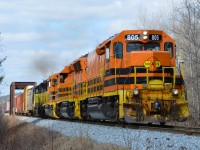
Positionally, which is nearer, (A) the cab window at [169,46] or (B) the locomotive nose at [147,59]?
(B) the locomotive nose at [147,59]

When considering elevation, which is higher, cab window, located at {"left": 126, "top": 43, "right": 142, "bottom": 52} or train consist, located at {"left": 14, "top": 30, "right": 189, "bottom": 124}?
cab window, located at {"left": 126, "top": 43, "right": 142, "bottom": 52}

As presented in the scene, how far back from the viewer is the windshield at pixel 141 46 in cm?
1553

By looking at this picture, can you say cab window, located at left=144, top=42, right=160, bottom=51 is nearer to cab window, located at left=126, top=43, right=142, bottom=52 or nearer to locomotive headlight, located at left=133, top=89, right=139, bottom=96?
cab window, located at left=126, top=43, right=142, bottom=52

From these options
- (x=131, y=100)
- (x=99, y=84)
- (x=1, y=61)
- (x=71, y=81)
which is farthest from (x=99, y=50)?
(x=1, y=61)

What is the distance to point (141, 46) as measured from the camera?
611 inches

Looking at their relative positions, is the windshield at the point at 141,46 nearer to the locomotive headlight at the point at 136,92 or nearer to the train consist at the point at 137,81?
the train consist at the point at 137,81

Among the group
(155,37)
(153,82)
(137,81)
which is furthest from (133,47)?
(153,82)

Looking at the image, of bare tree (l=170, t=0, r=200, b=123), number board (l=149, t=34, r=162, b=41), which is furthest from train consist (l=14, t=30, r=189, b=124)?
bare tree (l=170, t=0, r=200, b=123)

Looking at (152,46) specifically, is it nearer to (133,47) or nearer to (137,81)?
(133,47)

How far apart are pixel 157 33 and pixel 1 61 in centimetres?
1623

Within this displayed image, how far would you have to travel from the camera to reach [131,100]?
46.2 ft

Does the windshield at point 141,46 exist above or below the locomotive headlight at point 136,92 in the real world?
above

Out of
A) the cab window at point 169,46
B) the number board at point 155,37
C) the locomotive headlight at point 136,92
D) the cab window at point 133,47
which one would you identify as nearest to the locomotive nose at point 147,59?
the cab window at point 133,47

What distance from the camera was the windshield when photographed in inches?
611
